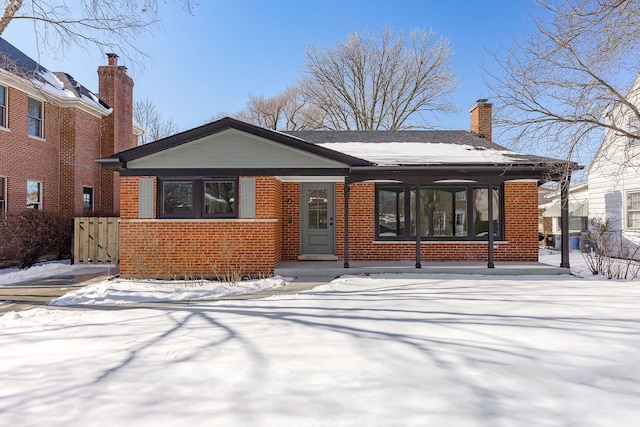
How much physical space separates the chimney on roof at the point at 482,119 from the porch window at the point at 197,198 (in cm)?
923

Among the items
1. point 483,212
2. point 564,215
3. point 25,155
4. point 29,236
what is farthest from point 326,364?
point 25,155

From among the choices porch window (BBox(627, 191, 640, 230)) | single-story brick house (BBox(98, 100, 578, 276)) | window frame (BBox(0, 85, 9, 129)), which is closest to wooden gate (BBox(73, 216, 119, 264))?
single-story brick house (BBox(98, 100, 578, 276))

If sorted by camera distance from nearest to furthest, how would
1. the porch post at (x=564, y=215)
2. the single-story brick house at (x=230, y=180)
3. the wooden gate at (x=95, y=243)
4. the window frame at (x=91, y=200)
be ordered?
the single-story brick house at (x=230, y=180), the porch post at (x=564, y=215), the wooden gate at (x=95, y=243), the window frame at (x=91, y=200)

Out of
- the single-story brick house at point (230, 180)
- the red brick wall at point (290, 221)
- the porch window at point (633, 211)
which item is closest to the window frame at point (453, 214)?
the single-story brick house at point (230, 180)

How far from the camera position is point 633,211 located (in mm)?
13188

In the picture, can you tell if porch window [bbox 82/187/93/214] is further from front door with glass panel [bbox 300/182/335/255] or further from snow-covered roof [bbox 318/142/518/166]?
snow-covered roof [bbox 318/142/518/166]

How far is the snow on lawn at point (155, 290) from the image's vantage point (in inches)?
259

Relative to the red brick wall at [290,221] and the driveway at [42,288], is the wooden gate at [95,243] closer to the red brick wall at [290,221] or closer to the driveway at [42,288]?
the driveway at [42,288]

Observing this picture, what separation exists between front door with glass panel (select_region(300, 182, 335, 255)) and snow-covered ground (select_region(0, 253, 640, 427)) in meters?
4.90

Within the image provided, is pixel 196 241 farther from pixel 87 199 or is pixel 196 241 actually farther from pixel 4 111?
pixel 87 199

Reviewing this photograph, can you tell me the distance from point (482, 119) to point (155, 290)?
475 inches

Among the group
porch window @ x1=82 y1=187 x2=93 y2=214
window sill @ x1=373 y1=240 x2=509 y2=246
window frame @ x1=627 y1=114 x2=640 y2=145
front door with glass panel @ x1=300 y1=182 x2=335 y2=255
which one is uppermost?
window frame @ x1=627 y1=114 x2=640 y2=145

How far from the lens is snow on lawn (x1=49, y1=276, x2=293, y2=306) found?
657 centimetres

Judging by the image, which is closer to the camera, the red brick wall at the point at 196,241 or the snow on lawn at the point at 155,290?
the snow on lawn at the point at 155,290
